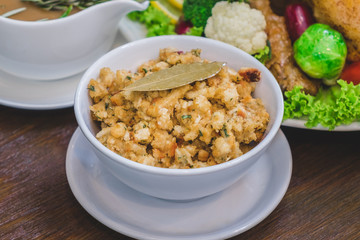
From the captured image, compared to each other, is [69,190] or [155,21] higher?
[155,21]

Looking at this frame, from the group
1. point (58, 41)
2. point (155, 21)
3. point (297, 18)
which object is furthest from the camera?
point (155, 21)

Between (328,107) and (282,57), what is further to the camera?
(282,57)

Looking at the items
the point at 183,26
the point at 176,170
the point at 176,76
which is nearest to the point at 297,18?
the point at 183,26

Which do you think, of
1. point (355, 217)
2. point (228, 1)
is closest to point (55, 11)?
point (228, 1)

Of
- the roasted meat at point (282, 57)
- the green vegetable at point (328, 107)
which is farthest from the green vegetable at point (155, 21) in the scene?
the green vegetable at point (328, 107)

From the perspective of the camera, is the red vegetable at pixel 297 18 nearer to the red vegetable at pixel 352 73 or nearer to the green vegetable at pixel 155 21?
the red vegetable at pixel 352 73

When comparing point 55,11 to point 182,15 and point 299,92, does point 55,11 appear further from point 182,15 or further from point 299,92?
point 299,92

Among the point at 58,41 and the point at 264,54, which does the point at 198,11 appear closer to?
the point at 264,54

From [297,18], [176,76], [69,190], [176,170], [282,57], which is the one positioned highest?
[176,76]
